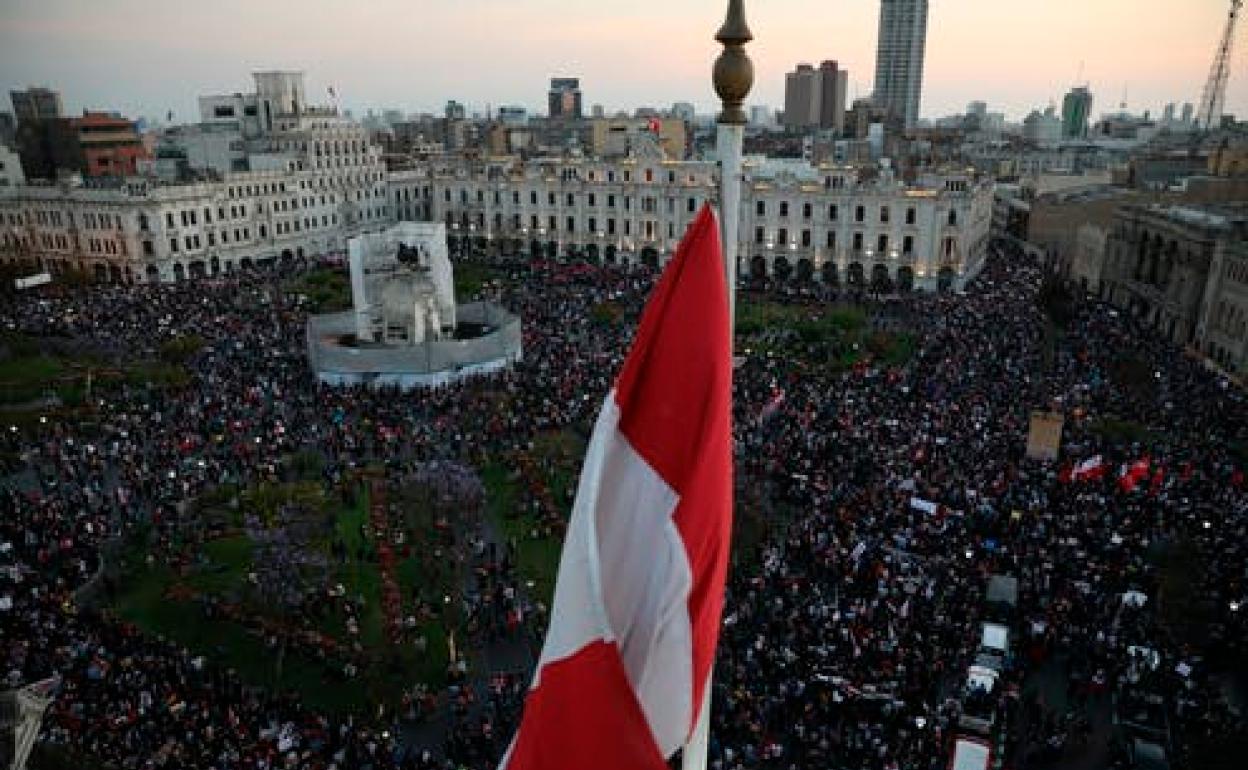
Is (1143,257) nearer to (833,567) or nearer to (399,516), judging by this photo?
(833,567)

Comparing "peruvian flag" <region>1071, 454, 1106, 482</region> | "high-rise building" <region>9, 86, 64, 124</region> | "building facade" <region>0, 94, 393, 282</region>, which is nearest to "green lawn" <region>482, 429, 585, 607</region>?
"peruvian flag" <region>1071, 454, 1106, 482</region>

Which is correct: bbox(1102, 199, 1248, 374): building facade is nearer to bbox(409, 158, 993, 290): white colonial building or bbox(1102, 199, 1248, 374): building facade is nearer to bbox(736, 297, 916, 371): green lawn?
bbox(409, 158, 993, 290): white colonial building

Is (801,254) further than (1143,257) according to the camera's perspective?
Yes

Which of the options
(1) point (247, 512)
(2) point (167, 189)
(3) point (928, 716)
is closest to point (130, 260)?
(2) point (167, 189)

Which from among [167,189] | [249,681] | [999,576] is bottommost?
[249,681]

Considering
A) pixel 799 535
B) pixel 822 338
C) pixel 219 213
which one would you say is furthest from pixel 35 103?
pixel 799 535

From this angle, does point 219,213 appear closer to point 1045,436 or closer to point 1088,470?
point 1045,436
